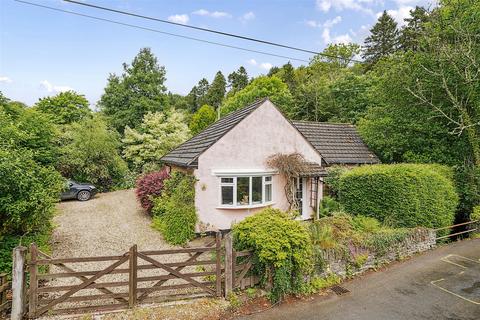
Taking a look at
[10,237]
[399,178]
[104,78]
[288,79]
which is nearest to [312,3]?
[399,178]

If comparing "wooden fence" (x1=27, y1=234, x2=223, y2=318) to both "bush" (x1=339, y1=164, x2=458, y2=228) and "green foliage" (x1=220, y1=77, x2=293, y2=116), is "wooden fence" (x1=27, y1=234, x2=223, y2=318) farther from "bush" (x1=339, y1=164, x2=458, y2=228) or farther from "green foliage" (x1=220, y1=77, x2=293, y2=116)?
"green foliage" (x1=220, y1=77, x2=293, y2=116)

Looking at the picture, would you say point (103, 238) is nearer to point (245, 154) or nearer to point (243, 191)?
point (243, 191)

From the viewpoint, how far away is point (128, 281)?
6.91 m

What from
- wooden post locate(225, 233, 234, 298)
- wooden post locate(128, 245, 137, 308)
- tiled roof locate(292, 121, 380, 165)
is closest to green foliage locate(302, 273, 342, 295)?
wooden post locate(225, 233, 234, 298)

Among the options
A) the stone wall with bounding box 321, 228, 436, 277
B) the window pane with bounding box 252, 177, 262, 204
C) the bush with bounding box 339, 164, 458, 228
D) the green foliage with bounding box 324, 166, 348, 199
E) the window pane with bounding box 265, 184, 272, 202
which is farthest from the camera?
the green foliage with bounding box 324, 166, 348, 199

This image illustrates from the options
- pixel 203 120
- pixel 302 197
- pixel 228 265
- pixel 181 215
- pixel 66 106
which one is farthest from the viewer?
pixel 203 120

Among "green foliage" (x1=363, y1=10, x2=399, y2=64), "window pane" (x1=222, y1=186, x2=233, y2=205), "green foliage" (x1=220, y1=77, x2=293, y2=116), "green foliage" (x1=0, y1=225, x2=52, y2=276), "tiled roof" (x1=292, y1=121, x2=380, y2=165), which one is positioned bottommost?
"green foliage" (x1=0, y1=225, x2=52, y2=276)

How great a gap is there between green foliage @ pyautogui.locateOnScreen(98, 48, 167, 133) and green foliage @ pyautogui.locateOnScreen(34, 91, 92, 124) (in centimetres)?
261

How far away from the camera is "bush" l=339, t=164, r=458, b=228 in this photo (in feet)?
38.9

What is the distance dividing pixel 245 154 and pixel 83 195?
13.3 m

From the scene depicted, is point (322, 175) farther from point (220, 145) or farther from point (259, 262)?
point (259, 262)

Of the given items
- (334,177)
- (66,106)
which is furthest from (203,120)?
(334,177)

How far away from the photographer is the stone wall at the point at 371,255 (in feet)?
28.7

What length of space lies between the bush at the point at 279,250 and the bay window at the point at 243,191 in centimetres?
492
